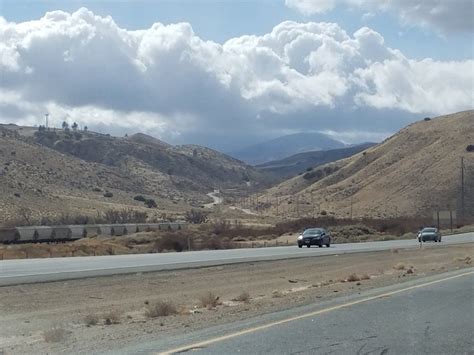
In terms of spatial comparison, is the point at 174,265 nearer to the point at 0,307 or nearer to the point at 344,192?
the point at 0,307

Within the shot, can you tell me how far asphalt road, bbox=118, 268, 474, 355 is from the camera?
10680mm

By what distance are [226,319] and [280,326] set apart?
1.83 metres

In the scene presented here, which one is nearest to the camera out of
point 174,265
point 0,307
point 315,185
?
point 0,307

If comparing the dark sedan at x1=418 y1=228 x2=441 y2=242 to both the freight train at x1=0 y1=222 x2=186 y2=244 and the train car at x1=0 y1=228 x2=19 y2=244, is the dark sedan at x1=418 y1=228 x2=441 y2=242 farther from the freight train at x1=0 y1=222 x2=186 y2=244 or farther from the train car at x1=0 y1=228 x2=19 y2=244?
the train car at x1=0 y1=228 x2=19 y2=244

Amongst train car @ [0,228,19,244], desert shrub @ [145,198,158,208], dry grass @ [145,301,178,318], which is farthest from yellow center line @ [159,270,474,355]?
desert shrub @ [145,198,158,208]

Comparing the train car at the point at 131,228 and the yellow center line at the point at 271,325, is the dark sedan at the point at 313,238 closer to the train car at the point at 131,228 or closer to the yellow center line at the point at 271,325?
the train car at the point at 131,228

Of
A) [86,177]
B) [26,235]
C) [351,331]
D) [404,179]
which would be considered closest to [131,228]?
[26,235]

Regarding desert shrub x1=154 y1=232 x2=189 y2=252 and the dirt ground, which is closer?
the dirt ground

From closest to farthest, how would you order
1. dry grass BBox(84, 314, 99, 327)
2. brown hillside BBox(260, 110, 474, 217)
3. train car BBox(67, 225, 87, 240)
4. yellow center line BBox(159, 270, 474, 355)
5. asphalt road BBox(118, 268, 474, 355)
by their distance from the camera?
asphalt road BBox(118, 268, 474, 355)
yellow center line BBox(159, 270, 474, 355)
dry grass BBox(84, 314, 99, 327)
train car BBox(67, 225, 87, 240)
brown hillside BBox(260, 110, 474, 217)

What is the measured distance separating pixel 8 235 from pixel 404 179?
75.9m

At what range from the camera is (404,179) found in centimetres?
11744

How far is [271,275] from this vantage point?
30.1 metres

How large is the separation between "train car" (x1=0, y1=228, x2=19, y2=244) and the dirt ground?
2789 centimetres

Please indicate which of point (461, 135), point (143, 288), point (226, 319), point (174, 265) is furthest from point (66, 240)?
point (461, 135)
